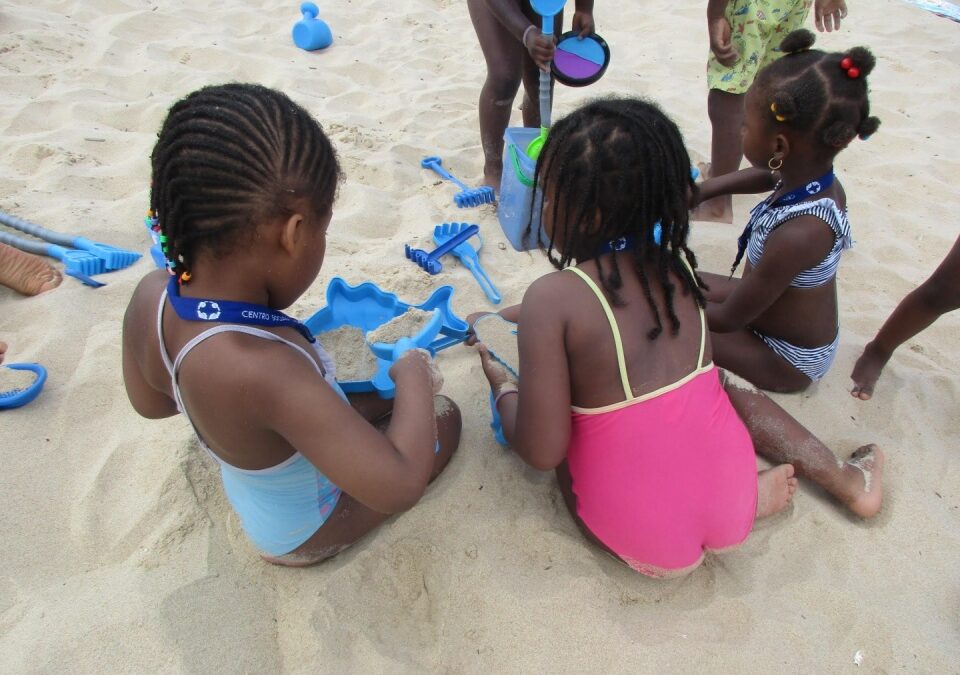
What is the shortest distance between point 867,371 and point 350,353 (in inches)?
62.7

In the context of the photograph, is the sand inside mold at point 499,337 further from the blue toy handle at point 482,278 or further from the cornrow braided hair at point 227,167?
the cornrow braided hair at point 227,167

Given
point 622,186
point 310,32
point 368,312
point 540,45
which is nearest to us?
point 622,186

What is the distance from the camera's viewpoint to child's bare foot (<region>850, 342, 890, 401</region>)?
193 centimetres

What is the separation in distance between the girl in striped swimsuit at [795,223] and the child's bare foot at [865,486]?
1.14ft

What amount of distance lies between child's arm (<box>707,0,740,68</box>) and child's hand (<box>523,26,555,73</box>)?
2.46 ft

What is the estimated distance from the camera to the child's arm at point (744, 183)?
218 cm

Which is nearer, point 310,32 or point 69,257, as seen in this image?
point 69,257

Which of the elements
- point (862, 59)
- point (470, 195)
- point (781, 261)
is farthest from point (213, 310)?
point (470, 195)

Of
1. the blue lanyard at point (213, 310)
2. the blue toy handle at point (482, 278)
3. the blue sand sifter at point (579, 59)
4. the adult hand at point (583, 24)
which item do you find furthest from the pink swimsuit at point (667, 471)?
the adult hand at point (583, 24)

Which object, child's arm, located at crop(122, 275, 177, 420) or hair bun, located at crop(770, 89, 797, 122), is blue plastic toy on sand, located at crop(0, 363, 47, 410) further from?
hair bun, located at crop(770, 89, 797, 122)

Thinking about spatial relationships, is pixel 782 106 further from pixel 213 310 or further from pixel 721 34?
pixel 213 310

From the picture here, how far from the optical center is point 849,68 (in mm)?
1577

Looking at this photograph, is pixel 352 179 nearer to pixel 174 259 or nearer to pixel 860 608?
pixel 174 259

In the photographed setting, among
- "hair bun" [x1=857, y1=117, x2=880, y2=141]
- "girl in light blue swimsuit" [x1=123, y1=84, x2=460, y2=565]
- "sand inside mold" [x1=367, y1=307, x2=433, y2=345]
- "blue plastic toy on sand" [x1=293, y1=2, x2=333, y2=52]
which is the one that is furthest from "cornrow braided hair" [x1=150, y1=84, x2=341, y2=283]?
"blue plastic toy on sand" [x1=293, y1=2, x2=333, y2=52]
